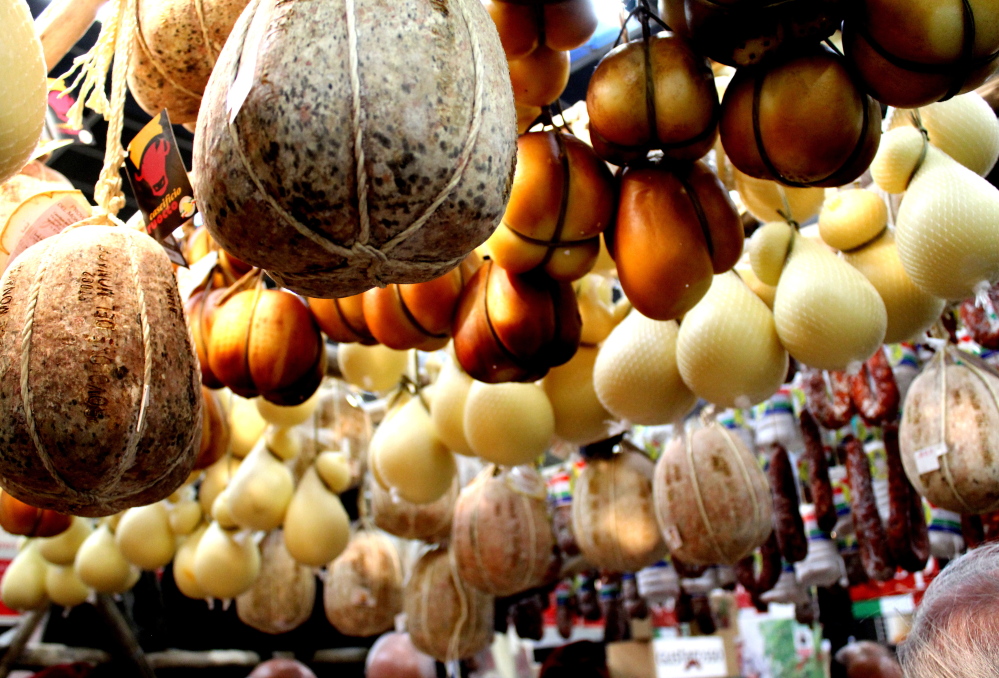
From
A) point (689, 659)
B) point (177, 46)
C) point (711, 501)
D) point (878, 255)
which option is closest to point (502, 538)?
point (711, 501)

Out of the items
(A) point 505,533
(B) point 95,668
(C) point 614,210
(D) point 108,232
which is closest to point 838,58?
(C) point 614,210

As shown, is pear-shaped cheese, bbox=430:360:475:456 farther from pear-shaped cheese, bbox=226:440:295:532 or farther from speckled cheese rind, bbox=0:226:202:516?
speckled cheese rind, bbox=0:226:202:516

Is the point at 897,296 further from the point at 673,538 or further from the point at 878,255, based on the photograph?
the point at 673,538

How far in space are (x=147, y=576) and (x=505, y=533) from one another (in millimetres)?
3618

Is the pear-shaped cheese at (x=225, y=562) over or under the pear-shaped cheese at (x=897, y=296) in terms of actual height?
under

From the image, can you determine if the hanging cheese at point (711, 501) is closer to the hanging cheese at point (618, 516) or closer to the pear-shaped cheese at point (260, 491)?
the hanging cheese at point (618, 516)

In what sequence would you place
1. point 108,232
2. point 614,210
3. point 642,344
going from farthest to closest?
point 642,344 < point 614,210 < point 108,232

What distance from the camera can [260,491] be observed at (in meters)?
2.91

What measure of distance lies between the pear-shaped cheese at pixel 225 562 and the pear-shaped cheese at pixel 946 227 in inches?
107

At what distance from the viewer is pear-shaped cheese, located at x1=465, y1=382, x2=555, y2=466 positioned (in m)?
2.00

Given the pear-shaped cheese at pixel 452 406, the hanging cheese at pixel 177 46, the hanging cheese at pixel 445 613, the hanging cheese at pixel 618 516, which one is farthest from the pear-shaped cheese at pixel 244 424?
the hanging cheese at pixel 177 46

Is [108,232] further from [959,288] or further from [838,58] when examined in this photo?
[959,288]

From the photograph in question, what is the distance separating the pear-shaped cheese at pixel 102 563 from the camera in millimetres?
3449

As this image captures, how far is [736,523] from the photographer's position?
252 cm
